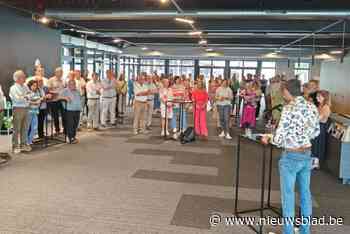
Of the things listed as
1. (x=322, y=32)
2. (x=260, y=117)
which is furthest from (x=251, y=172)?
(x=260, y=117)

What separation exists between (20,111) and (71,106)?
142 centimetres

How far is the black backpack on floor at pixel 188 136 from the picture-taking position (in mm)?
8729

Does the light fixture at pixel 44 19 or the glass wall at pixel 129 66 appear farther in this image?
the glass wall at pixel 129 66

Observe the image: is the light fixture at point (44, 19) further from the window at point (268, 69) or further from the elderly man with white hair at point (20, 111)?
the window at point (268, 69)

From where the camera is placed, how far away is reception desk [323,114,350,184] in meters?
5.66

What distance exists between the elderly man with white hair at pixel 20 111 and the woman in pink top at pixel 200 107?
4.02m

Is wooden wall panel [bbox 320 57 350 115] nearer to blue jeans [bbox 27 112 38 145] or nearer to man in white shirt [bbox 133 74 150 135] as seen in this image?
man in white shirt [bbox 133 74 150 135]

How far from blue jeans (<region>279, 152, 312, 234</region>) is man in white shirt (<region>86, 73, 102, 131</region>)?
728cm

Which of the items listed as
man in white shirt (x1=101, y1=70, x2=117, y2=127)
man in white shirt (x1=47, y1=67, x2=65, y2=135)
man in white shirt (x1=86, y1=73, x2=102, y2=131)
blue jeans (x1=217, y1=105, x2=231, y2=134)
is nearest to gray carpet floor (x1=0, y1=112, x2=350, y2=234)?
man in white shirt (x1=47, y1=67, x2=65, y2=135)

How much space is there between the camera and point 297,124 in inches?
123

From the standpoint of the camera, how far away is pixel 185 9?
8.30m

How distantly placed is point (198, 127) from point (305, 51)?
38.5ft

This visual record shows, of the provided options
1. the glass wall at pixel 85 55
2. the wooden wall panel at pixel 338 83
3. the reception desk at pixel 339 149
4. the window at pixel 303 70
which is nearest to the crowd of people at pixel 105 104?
the reception desk at pixel 339 149

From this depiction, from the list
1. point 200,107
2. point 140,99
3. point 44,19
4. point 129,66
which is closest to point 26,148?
point 140,99
